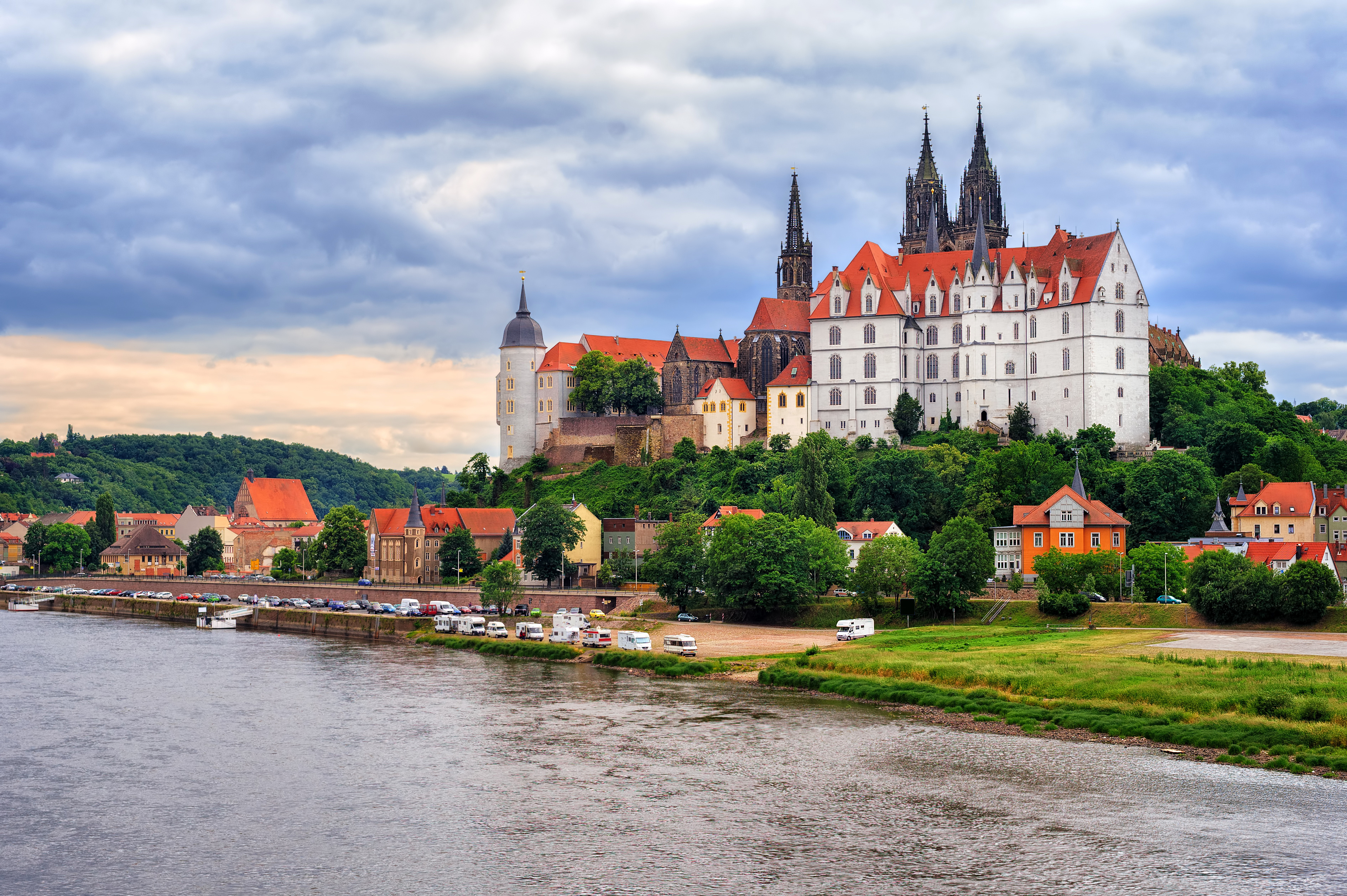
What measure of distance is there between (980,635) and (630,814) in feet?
124

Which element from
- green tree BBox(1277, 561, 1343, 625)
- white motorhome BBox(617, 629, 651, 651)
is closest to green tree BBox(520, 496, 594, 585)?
white motorhome BBox(617, 629, 651, 651)

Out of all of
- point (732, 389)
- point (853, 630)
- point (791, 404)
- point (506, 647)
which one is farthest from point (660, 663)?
point (732, 389)

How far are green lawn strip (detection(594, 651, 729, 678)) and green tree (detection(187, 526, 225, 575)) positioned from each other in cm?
8925

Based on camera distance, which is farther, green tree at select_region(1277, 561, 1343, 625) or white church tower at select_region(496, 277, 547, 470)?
white church tower at select_region(496, 277, 547, 470)

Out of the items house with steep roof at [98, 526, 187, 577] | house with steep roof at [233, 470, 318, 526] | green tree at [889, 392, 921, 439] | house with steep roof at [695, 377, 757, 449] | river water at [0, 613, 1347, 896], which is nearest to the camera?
river water at [0, 613, 1347, 896]

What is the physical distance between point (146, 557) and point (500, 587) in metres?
77.5

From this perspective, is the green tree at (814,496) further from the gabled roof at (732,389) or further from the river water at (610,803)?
the river water at (610,803)

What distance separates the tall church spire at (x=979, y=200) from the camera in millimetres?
150625

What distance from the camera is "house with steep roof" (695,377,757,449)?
129 m

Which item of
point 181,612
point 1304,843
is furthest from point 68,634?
point 1304,843

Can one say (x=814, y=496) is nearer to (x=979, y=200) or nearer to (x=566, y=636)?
(x=566, y=636)

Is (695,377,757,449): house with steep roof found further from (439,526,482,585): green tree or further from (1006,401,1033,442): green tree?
(439,526,482,585): green tree

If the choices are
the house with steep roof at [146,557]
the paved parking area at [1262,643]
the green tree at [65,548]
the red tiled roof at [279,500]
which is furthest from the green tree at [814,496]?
the green tree at [65,548]

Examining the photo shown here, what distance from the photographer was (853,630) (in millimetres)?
74438
